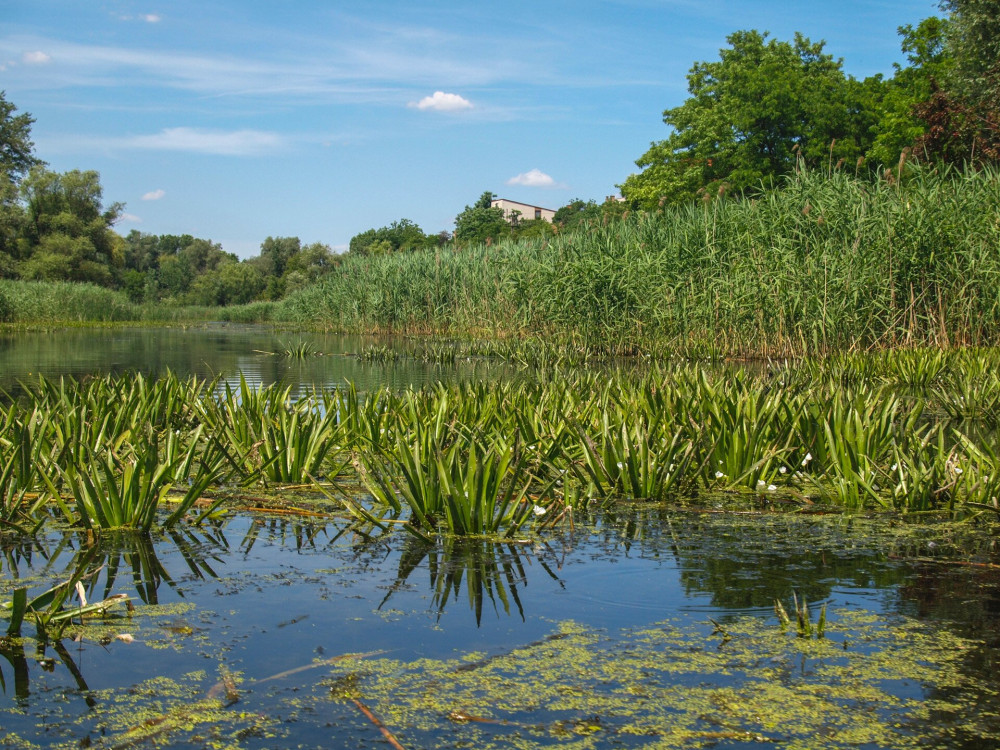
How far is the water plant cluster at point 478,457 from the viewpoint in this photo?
12.8 ft

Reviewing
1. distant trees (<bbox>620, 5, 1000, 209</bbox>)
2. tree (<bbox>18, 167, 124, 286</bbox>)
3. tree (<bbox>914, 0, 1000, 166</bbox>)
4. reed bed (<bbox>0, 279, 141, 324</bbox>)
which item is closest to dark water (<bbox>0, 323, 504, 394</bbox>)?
reed bed (<bbox>0, 279, 141, 324</bbox>)

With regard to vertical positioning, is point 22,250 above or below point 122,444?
above

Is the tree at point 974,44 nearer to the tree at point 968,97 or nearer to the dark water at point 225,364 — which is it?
the tree at point 968,97

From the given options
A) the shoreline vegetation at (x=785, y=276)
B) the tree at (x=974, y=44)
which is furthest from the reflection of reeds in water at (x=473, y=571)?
the tree at (x=974, y=44)

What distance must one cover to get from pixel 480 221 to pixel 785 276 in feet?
229

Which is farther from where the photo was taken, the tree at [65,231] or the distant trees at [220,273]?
the distant trees at [220,273]

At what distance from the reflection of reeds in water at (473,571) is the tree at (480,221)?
69.7 m

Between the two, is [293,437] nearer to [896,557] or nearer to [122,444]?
[122,444]

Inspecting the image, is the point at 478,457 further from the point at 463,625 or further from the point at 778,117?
the point at 778,117

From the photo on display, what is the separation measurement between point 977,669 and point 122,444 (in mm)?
4319

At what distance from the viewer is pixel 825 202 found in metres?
12.8

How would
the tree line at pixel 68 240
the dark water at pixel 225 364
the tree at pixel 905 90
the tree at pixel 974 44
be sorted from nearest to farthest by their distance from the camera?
1. the dark water at pixel 225 364
2. the tree at pixel 974 44
3. the tree at pixel 905 90
4. the tree line at pixel 68 240

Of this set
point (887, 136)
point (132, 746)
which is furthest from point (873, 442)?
A: point (887, 136)

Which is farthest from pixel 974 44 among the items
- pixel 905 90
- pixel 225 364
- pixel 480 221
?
pixel 480 221
